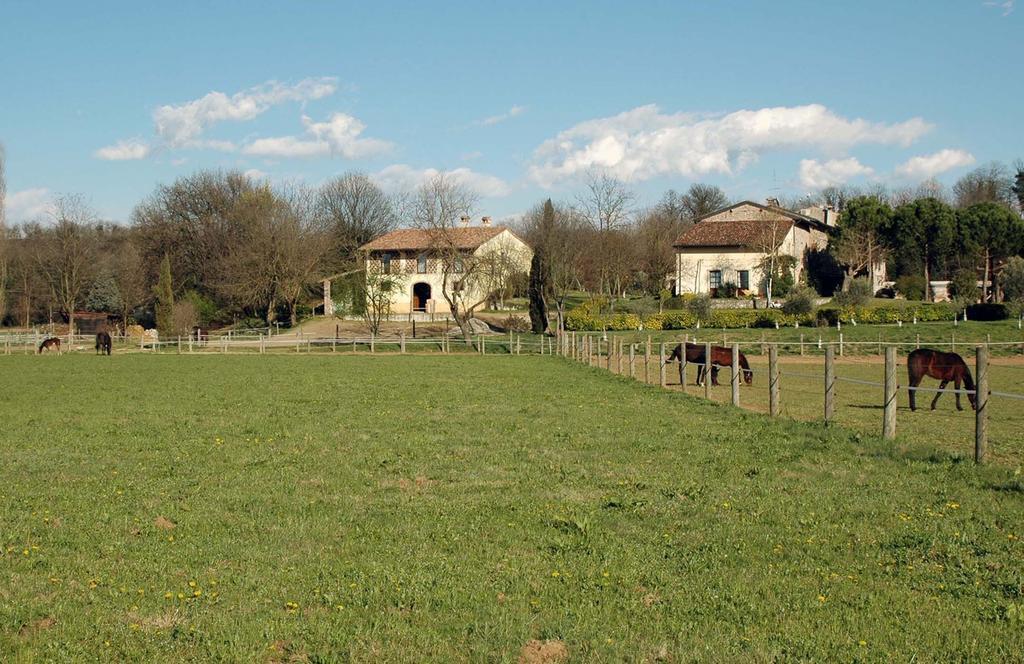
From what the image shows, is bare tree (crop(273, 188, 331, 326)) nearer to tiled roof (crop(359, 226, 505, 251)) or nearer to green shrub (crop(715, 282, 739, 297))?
tiled roof (crop(359, 226, 505, 251))

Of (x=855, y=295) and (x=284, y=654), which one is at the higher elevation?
(x=855, y=295)

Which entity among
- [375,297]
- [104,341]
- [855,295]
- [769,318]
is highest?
[375,297]

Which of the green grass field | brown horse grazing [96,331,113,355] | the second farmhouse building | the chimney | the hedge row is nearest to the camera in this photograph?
the green grass field

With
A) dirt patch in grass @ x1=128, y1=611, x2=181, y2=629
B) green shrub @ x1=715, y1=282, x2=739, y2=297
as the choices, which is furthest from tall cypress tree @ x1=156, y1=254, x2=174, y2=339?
dirt patch in grass @ x1=128, y1=611, x2=181, y2=629

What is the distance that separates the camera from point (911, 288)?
7106cm

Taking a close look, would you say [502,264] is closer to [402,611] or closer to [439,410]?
[439,410]

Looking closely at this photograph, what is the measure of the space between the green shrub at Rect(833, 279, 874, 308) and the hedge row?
204cm

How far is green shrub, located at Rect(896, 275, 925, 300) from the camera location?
2798 inches

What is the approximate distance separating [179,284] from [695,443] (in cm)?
7744

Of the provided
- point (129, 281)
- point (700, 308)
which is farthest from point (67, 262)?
point (700, 308)

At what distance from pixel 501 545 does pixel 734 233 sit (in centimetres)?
7181

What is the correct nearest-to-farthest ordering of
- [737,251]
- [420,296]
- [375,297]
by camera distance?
[375,297], [737,251], [420,296]

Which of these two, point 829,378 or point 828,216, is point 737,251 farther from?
point 829,378

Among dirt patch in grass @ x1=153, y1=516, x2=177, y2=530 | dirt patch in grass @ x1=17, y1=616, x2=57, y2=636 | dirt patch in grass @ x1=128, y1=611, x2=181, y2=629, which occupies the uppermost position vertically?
dirt patch in grass @ x1=153, y1=516, x2=177, y2=530
